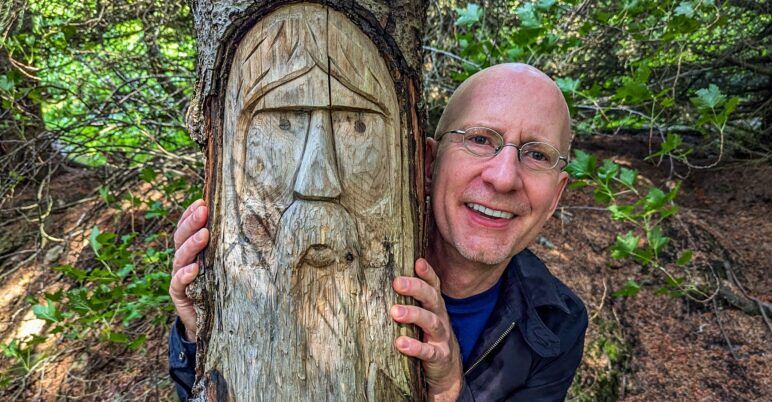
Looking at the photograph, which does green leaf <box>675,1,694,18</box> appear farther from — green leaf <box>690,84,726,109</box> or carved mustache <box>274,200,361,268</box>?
carved mustache <box>274,200,361,268</box>

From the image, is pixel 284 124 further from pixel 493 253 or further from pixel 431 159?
pixel 493 253

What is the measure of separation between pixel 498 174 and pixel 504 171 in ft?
0.08

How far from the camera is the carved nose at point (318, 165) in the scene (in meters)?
1.34

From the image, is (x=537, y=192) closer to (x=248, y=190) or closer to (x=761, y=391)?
(x=248, y=190)

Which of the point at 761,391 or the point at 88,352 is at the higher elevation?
the point at 88,352

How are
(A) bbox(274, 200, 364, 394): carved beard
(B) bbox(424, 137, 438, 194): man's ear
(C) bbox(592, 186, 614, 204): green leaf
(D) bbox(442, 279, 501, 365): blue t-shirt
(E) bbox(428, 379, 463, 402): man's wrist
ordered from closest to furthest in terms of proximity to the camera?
1. (A) bbox(274, 200, 364, 394): carved beard
2. (E) bbox(428, 379, 463, 402): man's wrist
3. (B) bbox(424, 137, 438, 194): man's ear
4. (D) bbox(442, 279, 501, 365): blue t-shirt
5. (C) bbox(592, 186, 614, 204): green leaf

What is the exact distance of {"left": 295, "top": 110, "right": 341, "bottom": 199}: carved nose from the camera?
1.34 meters

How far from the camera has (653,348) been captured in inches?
151

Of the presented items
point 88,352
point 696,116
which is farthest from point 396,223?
point 696,116

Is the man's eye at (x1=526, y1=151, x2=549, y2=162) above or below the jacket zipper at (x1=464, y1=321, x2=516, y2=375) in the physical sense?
above

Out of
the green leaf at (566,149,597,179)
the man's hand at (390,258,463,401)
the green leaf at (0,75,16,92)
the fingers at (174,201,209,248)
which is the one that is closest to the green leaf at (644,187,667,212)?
the green leaf at (566,149,597,179)

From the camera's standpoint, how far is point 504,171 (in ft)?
5.94

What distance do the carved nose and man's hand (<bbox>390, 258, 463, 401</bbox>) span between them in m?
0.34

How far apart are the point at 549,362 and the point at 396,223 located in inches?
46.6
